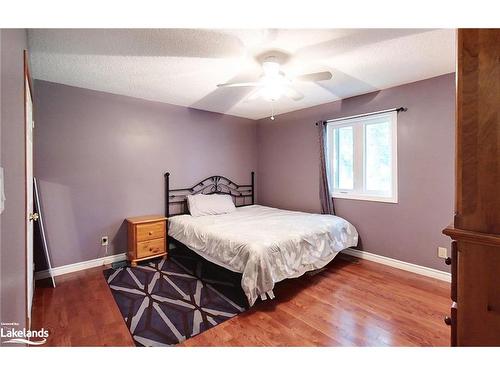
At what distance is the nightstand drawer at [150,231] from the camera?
2992 mm

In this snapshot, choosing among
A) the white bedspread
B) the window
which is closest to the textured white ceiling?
the window

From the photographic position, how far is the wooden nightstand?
297cm

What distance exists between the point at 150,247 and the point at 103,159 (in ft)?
4.19

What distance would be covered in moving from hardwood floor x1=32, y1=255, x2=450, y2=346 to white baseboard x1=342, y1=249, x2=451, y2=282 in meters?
0.10

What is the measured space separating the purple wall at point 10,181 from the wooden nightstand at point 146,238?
174cm

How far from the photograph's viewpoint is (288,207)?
4215mm

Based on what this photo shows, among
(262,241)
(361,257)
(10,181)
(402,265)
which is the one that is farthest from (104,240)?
(402,265)

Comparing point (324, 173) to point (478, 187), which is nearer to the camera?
point (478, 187)

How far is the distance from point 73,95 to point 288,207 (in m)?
3.43

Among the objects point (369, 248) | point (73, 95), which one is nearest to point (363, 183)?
point (369, 248)

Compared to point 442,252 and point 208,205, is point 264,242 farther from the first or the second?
point 442,252

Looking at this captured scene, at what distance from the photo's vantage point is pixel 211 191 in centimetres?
410

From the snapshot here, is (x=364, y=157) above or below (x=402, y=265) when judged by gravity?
above

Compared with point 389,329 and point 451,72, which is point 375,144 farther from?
point 389,329
